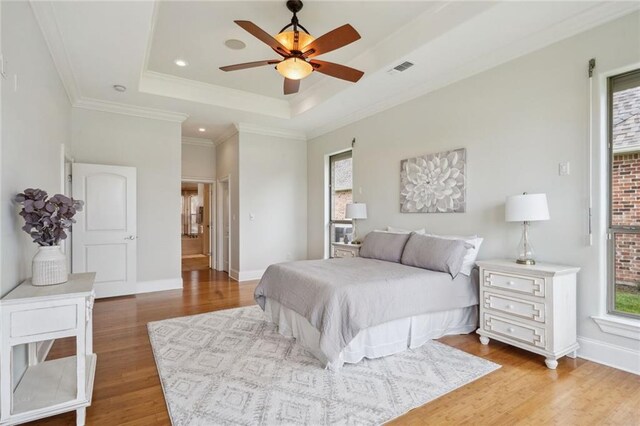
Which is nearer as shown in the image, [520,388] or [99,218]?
[520,388]

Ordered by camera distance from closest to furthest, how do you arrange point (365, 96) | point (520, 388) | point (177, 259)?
point (520, 388)
point (365, 96)
point (177, 259)

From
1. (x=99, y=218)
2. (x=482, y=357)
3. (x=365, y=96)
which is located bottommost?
(x=482, y=357)

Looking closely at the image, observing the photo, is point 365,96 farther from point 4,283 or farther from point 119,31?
point 4,283

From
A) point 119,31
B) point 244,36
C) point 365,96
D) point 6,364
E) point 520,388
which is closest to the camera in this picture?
point 6,364

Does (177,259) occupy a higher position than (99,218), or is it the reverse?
(99,218)

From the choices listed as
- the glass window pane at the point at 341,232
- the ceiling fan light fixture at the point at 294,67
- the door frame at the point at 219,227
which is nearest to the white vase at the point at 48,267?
the ceiling fan light fixture at the point at 294,67

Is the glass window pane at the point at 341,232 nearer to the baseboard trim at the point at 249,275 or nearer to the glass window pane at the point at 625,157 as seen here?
the baseboard trim at the point at 249,275

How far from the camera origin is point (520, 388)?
91.0 inches

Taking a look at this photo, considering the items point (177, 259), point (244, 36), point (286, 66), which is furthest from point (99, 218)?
point (286, 66)

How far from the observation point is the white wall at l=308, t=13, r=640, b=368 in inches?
108

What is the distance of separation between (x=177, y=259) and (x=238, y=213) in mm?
1322

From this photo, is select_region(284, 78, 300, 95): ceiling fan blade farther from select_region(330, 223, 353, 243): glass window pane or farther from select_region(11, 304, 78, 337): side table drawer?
select_region(330, 223, 353, 243): glass window pane

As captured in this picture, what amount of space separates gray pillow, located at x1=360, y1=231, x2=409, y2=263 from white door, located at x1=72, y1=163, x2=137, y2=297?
11.9ft

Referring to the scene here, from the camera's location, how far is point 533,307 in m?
2.73
